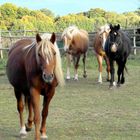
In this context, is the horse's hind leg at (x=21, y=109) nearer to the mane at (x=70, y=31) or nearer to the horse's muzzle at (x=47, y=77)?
the horse's muzzle at (x=47, y=77)

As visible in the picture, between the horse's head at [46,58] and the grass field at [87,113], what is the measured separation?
125 centimetres

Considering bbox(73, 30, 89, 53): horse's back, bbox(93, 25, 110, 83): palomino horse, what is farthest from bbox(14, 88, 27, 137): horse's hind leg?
bbox(73, 30, 89, 53): horse's back

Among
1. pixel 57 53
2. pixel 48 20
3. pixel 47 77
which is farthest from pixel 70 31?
pixel 48 20

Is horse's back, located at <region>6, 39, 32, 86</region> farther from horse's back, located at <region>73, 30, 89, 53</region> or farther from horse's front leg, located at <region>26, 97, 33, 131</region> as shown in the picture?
horse's back, located at <region>73, 30, 89, 53</region>

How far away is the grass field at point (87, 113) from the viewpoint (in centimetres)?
644

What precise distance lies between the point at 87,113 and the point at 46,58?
294cm

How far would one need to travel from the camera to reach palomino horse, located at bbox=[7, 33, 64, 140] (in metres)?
5.43

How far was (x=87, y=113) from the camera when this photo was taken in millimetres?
8102

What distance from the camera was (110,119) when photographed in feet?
24.6

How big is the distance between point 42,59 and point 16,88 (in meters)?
1.16

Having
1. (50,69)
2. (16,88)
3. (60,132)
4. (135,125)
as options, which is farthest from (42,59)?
(135,125)

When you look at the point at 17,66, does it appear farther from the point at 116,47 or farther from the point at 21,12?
the point at 21,12

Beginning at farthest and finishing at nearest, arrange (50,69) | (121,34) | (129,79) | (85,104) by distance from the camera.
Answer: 1. (129,79)
2. (121,34)
3. (85,104)
4. (50,69)

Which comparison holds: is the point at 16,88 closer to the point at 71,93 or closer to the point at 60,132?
the point at 60,132
